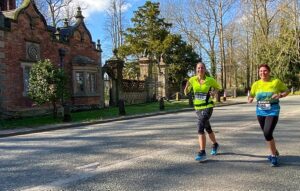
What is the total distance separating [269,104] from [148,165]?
2262 millimetres

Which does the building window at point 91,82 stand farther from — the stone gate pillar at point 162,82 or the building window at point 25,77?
the stone gate pillar at point 162,82

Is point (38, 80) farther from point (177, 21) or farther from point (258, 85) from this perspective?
point (177, 21)

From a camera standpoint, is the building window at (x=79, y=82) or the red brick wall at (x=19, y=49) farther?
the building window at (x=79, y=82)

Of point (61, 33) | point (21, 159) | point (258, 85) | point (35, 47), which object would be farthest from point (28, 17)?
→ point (258, 85)

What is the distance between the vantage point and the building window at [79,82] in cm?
2719

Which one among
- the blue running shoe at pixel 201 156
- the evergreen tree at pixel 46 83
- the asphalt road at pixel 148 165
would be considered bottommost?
the asphalt road at pixel 148 165

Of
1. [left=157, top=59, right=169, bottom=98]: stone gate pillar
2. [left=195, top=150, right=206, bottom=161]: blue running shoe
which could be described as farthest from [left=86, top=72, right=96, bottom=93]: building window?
[left=195, top=150, right=206, bottom=161]: blue running shoe

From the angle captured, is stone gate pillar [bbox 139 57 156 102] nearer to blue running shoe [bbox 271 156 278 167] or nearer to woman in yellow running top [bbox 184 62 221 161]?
woman in yellow running top [bbox 184 62 221 161]

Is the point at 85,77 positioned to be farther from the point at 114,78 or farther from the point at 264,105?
the point at 264,105

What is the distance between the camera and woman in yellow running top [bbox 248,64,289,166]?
22.7 ft

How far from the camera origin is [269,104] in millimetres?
6961

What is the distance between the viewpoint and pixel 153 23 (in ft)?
148

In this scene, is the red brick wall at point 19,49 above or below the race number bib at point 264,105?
above

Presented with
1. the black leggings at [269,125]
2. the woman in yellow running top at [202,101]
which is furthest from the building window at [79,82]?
the black leggings at [269,125]
